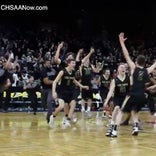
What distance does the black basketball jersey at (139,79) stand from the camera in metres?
10.7

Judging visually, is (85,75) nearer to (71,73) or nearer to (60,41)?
(71,73)

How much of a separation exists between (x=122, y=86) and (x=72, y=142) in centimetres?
285

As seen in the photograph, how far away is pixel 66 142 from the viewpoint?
9438 millimetres

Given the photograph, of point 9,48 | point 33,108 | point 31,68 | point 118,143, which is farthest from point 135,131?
point 9,48

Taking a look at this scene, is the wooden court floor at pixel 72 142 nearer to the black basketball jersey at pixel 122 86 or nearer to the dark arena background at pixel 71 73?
the dark arena background at pixel 71 73

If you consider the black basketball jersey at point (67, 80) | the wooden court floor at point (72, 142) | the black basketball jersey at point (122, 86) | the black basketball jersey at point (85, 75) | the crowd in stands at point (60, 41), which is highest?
the crowd in stands at point (60, 41)

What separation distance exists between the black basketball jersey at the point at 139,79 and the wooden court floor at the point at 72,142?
111 centimetres

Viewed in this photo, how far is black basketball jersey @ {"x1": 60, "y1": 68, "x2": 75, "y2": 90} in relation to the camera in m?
12.7

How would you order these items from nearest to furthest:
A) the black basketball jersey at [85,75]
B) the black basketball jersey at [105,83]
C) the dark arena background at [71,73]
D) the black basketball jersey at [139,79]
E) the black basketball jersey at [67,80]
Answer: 1. the dark arena background at [71,73]
2. the black basketball jersey at [139,79]
3. the black basketball jersey at [67,80]
4. the black basketball jersey at [105,83]
5. the black basketball jersey at [85,75]

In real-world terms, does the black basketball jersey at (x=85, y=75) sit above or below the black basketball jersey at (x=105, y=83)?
above

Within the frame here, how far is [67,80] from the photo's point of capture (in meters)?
12.8

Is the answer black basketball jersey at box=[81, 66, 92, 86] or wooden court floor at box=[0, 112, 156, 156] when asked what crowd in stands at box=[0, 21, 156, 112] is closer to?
black basketball jersey at box=[81, 66, 92, 86]

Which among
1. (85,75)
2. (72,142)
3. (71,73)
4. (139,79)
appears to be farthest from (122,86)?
(85,75)

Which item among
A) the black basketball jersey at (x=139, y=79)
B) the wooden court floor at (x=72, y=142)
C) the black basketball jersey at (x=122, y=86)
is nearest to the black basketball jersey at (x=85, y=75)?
the wooden court floor at (x=72, y=142)
